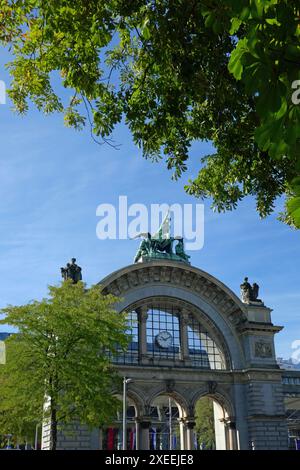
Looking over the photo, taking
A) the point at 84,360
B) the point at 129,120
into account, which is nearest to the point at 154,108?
the point at 129,120

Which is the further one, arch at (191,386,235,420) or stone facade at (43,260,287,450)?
arch at (191,386,235,420)

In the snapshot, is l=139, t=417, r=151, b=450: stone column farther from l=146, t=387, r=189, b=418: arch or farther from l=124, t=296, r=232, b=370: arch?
l=124, t=296, r=232, b=370: arch

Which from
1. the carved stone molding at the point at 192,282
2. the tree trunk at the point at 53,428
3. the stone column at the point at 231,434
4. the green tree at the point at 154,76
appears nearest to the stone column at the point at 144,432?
the stone column at the point at 231,434

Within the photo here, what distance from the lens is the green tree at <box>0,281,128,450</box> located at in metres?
30.3

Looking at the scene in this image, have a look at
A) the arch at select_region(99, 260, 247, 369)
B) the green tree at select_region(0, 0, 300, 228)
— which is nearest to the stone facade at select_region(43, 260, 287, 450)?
the arch at select_region(99, 260, 247, 369)

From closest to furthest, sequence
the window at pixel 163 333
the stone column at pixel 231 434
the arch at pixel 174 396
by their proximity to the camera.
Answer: the arch at pixel 174 396 → the stone column at pixel 231 434 → the window at pixel 163 333

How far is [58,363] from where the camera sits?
30.5m

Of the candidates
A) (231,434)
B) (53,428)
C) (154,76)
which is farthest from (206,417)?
(154,76)

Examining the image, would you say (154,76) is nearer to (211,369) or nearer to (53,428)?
(53,428)

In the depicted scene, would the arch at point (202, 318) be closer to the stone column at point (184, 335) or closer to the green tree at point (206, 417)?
the stone column at point (184, 335)

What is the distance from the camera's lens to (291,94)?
483 cm

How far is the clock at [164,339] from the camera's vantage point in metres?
47.9
